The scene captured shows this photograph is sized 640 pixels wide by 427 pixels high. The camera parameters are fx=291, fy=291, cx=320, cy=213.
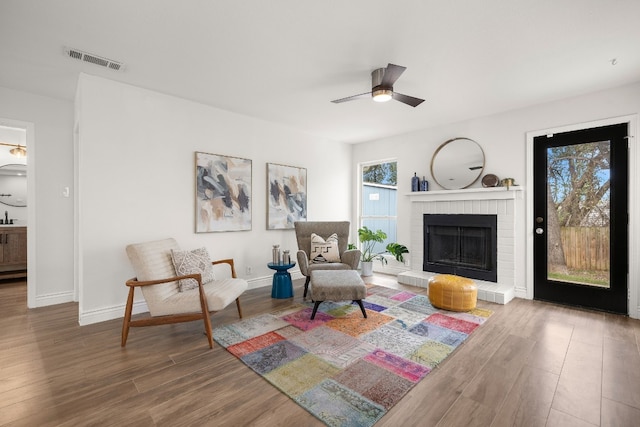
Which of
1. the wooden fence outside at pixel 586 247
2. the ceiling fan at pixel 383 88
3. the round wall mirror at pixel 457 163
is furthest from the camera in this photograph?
the round wall mirror at pixel 457 163

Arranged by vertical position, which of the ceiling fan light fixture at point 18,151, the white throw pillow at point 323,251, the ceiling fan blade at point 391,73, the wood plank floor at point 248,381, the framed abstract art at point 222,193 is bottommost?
the wood plank floor at point 248,381

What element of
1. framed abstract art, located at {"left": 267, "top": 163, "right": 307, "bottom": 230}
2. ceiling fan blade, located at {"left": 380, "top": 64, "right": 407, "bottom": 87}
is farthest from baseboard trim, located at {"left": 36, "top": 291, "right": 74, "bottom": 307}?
ceiling fan blade, located at {"left": 380, "top": 64, "right": 407, "bottom": 87}

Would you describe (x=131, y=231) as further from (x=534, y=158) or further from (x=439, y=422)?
(x=534, y=158)

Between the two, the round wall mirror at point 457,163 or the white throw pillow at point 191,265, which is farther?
the round wall mirror at point 457,163

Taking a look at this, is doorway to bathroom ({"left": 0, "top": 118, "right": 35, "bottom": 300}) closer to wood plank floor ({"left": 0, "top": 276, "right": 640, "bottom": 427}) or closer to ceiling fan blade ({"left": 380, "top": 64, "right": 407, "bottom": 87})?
wood plank floor ({"left": 0, "top": 276, "right": 640, "bottom": 427})

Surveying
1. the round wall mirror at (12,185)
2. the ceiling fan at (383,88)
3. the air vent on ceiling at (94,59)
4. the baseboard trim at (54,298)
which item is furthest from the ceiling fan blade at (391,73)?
the round wall mirror at (12,185)

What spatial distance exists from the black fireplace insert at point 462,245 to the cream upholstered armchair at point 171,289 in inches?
128

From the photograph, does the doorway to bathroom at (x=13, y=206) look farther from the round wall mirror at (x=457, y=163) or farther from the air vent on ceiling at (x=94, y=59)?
the round wall mirror at (x=457, y=163)

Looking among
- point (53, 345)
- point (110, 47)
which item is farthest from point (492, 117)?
point (53, 345)

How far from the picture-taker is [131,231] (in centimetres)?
331

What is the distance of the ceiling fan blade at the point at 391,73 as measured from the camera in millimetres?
2486

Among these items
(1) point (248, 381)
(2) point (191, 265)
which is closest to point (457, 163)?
(2) point (191, 265)

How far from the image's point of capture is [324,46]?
8.29ft

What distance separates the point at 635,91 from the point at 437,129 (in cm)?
224
